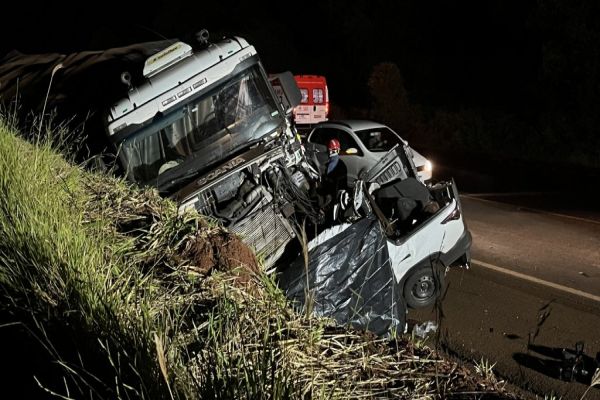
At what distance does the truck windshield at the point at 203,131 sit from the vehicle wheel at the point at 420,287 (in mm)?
2300

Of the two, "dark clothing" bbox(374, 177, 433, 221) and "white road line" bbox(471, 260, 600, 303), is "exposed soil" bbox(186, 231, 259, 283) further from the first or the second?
"white road line" bbox(471, 260, 600, 303)

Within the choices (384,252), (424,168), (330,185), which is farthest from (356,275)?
(424,168)

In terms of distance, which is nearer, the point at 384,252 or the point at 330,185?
the point at 384,252

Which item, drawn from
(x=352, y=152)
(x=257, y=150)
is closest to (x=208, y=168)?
(x=257, y=150)

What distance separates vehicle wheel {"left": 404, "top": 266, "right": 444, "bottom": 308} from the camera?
22.0ft

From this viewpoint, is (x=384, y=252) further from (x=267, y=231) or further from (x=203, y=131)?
(x=203, y=131)

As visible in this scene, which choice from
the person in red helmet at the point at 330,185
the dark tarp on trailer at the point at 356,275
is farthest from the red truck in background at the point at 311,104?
the dark tarp on trailer at the point at 356,275

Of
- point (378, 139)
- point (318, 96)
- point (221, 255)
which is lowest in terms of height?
point (318, 96)

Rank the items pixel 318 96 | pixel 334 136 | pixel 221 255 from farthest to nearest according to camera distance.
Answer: pixel 318 96 < pixel 334 136 < pixel 221 255

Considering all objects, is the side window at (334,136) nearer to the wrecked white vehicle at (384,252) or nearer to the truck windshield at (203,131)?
the wrecked white vehicle at (384,252)

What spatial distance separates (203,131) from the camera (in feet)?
23.2

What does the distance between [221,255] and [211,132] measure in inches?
147

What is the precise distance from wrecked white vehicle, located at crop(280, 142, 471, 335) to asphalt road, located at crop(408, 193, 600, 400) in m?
0.43

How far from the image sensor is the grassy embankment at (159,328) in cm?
209
